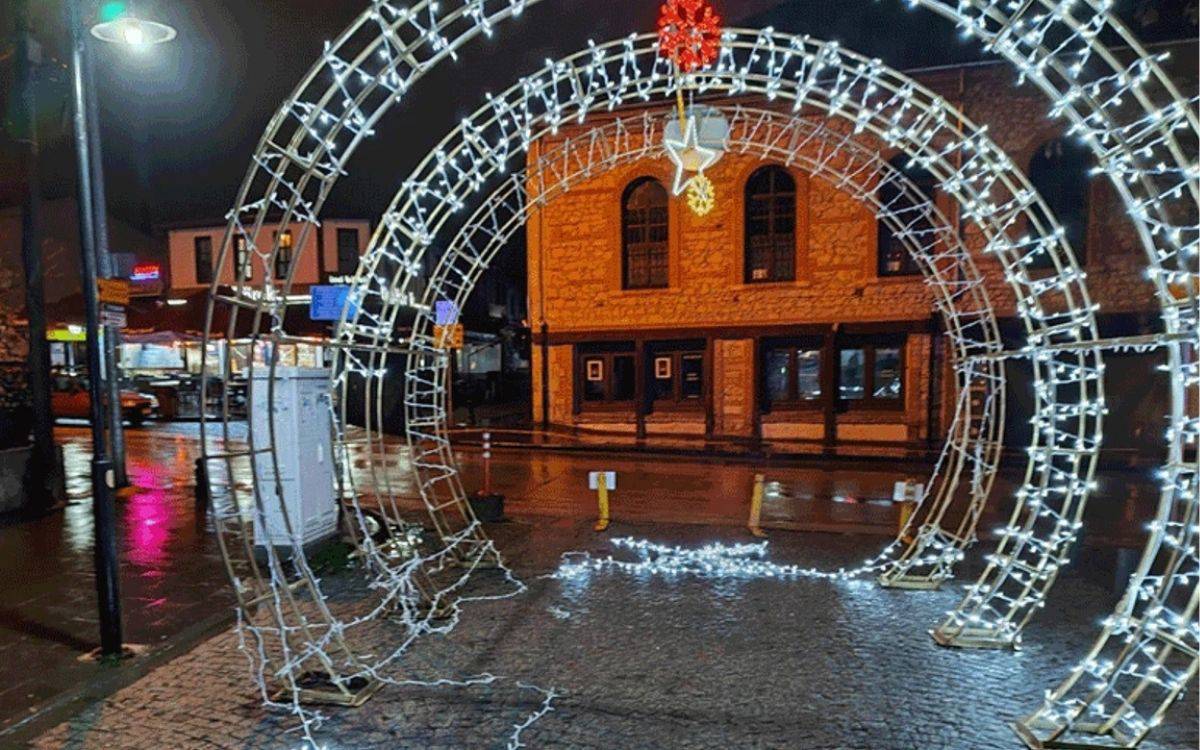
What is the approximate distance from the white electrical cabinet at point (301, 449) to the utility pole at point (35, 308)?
466 centimetres

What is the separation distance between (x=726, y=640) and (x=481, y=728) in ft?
7.14

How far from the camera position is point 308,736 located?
412 cm

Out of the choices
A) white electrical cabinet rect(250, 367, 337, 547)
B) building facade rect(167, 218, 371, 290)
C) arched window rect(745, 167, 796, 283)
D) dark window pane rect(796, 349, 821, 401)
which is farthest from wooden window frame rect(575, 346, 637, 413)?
building facade rect(167, 218, 371, 290)

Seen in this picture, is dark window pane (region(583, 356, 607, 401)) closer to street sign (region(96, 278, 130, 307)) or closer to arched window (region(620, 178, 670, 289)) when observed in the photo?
arched window (region(620, 178, 670, 289))

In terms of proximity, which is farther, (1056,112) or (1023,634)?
(1023,634)

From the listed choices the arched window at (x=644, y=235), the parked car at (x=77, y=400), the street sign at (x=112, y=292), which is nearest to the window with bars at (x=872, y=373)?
the arched window at (x=644, y=235)

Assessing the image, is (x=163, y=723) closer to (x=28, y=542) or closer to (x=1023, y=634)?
(x=28, y=542)

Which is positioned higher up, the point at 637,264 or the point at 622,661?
the point at 637,264

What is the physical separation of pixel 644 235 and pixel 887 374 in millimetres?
7682

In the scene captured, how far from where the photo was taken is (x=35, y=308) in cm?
988

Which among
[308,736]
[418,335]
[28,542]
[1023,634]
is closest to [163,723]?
[308,736]

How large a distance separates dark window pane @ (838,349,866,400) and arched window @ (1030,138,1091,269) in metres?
5.56

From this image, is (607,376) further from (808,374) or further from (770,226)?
(770,226)

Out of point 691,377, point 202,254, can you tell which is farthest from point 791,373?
point 202,254
